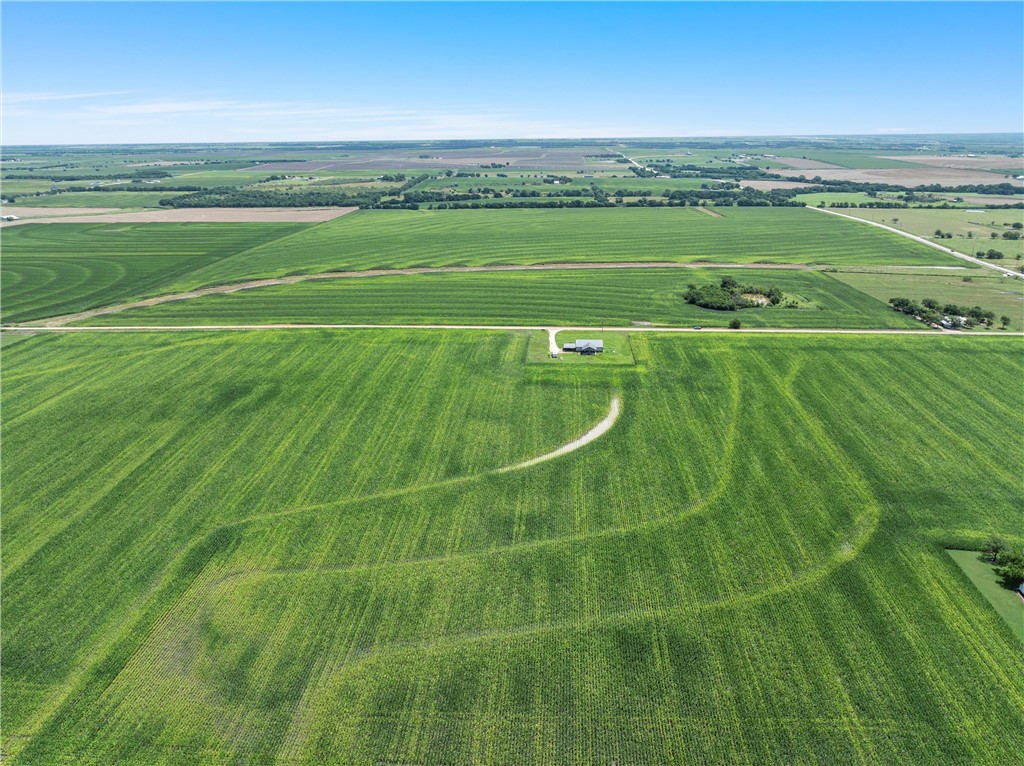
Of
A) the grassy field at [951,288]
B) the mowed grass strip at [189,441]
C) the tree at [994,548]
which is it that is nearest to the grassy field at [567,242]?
the grassy field at [951,288]

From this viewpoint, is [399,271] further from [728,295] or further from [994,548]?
[994,548]

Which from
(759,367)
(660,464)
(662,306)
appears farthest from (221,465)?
(662,306)

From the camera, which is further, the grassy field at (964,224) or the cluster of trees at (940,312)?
the grassy field at (964,224)

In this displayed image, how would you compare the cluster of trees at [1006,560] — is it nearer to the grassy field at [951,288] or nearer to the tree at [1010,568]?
the tree at [1010,568]

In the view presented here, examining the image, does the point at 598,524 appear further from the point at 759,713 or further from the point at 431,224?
the point at 431,224

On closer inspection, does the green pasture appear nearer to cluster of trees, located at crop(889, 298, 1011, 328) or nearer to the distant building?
cluster of trees, located at crop(889, 298, 1011, 328)

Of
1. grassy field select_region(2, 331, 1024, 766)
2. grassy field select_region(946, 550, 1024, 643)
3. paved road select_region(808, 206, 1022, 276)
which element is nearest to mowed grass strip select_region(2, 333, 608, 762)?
grassy field select_region(2, 331, 1024, 766)
